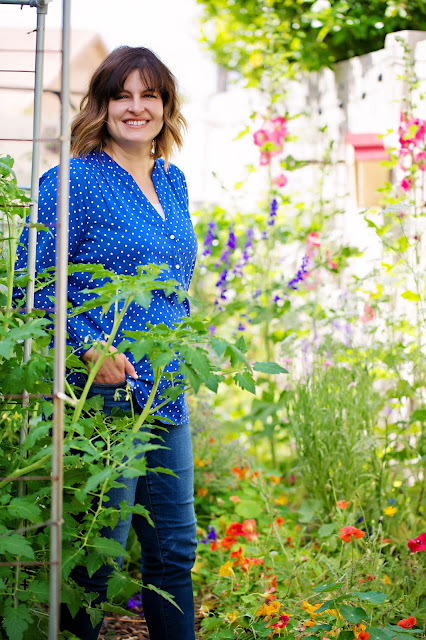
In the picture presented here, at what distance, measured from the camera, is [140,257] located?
1.71 meters

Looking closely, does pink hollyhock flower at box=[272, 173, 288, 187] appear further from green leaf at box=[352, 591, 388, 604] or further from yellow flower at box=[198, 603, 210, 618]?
green leaf at box=[352, 591, 388, 604]

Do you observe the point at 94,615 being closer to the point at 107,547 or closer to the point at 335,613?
the point at 107,547

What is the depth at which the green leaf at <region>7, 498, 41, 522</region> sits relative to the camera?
123 centimetres

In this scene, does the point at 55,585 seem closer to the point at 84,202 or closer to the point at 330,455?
the point at 84,202

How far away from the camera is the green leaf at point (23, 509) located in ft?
4.04

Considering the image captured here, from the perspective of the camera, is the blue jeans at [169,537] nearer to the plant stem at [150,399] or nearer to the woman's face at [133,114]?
the plant stem at [150,399]

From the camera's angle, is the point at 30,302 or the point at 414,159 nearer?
the point at 30,302

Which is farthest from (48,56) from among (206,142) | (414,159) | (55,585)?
(55,585)

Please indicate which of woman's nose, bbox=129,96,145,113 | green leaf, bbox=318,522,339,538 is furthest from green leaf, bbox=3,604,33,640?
green leaf, bbox=318,522,339,538

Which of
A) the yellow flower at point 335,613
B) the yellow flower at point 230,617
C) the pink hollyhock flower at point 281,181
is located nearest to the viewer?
the yellow flower at point 335,613

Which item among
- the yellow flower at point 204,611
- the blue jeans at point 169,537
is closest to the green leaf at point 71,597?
the blue jeans at point 169,537

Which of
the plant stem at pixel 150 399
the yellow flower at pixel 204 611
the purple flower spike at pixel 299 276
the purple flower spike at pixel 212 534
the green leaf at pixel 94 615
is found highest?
the purple flower spike at pixel 299 276

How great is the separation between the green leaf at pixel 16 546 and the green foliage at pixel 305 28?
3.13m

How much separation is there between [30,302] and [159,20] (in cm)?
659
